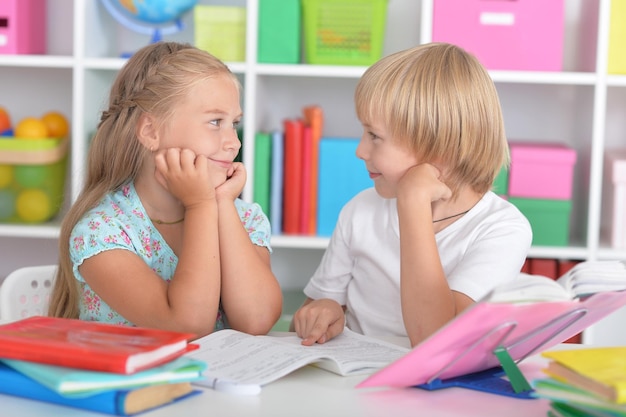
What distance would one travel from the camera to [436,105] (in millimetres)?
1459

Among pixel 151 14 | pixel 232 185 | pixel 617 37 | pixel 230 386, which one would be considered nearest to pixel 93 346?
pixel 230 386

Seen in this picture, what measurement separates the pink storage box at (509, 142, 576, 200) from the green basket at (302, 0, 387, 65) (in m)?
0.48

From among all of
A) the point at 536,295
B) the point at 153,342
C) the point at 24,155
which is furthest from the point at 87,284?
the point at 24,155

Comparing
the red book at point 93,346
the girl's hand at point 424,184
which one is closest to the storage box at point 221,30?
the girl's hand at point 424,184

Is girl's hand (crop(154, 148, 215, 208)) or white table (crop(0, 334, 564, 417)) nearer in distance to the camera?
white table (crop(0, 334, 564, 417))

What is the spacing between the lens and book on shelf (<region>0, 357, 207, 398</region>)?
87 centimetres

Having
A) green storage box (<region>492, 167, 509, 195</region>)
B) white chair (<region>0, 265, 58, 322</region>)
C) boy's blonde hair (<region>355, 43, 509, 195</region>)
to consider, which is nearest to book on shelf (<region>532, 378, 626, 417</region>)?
boy's blonde hair (<region>355, 43, 509, 195</region>)

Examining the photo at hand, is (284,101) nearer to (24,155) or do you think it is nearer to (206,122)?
(24,155)

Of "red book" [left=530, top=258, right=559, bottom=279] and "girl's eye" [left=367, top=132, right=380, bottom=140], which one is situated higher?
"girl's eye" [left=367, top=132, right=380, bottom=140]

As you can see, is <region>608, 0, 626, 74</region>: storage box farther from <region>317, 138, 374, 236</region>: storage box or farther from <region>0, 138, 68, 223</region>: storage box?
<region>0, 138, 68, 223</region>: storage box

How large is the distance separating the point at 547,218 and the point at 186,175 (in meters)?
1.33

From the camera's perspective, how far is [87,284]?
147cm

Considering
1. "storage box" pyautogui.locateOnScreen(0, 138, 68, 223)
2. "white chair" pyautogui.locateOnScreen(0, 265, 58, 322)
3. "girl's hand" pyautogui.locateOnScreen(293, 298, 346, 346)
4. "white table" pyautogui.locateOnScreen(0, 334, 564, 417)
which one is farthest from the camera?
"storage box" pyautogui.locateOnScreen(0, 138, 68, 223)

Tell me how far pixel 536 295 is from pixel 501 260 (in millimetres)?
Answer: 534
